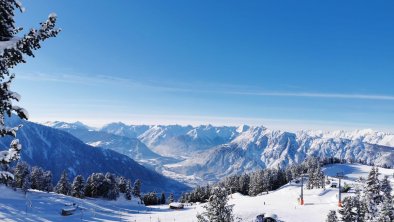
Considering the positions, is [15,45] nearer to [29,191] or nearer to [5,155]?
[5,155]

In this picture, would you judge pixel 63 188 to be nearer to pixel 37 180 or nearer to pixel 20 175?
pixel 37 180

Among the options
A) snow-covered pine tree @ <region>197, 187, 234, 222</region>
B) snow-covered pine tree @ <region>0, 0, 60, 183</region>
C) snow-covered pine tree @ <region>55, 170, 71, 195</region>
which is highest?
snow-covered pine tree @ <region>0, 0, 60, 183</region>

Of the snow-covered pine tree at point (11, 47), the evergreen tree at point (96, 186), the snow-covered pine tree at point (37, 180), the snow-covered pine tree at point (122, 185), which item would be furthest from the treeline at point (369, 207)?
the snow-covered pine tree at point (37, 180)

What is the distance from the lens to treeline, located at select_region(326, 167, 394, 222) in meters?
74.5

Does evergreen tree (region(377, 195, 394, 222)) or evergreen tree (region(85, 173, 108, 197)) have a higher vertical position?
evergreen tree (region(377, 195, 394, 222))

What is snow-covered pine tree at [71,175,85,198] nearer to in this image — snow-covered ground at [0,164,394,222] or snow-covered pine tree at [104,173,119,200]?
snow-covered pine tree at [104,173,119,200]

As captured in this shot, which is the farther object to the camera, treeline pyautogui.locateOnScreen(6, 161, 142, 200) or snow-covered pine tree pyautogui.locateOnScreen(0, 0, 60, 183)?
treeline pyautogui.locateOnScreen(6, 161, 142, 200)

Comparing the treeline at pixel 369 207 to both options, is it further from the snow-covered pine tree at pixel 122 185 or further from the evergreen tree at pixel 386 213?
the snow-covered pine tree at pixel 122 185

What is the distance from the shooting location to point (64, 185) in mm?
169250

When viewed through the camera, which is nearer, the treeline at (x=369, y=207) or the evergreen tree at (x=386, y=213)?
the treeline at (x=369, y=207)

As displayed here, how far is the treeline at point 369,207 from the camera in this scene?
244ft

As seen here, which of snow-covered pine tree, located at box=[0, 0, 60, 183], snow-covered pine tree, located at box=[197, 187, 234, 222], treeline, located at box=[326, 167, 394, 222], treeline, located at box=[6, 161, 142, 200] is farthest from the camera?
treeline, located at box=[6, 161, 142, 200]

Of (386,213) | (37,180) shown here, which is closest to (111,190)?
(37,180)

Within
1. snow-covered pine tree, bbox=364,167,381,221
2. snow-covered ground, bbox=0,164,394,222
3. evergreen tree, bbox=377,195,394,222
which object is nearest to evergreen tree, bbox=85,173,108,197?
snow-covered ground, bbox=0,164,394,222
